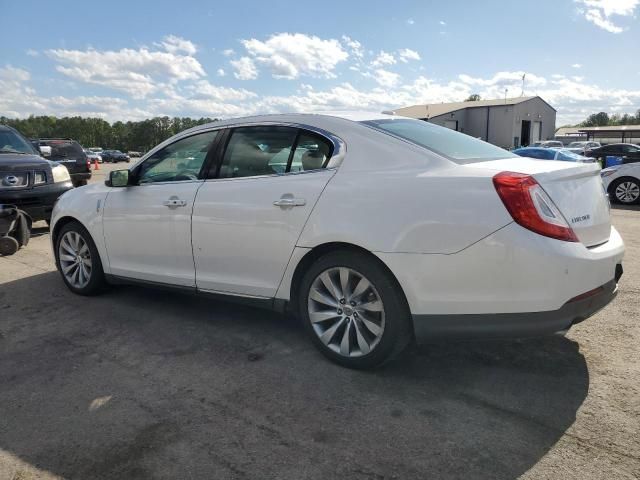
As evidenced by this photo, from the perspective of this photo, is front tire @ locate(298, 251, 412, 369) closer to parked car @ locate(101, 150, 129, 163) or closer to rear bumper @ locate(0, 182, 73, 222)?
rear bumper @ locate(0, 182, 73, 222)

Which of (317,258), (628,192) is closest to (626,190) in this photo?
(628,192)

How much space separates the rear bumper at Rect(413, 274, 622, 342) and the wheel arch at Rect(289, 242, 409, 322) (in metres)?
0.20

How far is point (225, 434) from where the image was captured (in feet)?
8.68

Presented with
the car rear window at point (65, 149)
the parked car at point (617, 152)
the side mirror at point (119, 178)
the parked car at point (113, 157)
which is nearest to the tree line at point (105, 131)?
the parked car at point (113, 157)

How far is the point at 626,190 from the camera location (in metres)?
12.8

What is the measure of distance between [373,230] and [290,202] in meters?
0.65

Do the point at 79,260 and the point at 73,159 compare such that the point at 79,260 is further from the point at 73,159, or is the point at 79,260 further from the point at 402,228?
the point at 73,159

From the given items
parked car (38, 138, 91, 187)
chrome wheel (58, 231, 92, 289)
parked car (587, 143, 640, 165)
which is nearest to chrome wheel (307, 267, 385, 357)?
chrome wheel (58, 231, 92, 289)

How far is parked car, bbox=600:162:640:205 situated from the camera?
41.6 feet

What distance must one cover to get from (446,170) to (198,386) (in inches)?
76.9

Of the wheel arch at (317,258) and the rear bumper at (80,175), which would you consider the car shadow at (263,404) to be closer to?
the wheel arch at (317,258)

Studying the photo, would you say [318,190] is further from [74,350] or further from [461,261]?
[74,350]

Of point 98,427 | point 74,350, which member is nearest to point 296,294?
point 98,427

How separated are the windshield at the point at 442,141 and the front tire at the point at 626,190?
36.0ft
